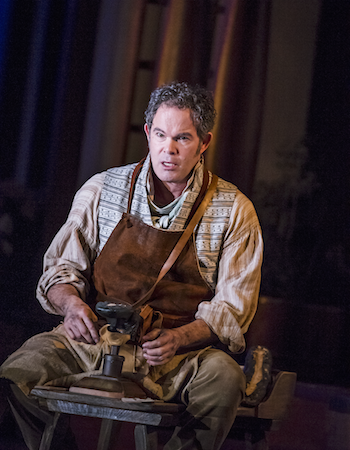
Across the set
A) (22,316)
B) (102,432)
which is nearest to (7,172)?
(22,316)

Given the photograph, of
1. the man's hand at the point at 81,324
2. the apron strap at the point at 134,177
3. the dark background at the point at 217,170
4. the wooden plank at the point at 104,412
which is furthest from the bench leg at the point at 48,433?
the apron strap at the point at 134,177

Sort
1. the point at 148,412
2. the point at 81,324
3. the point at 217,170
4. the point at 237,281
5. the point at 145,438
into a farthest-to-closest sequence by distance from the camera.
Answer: the point at 217,170
the point at 237,281
the point at 81,324
the point at 145,438
the point at 148,412

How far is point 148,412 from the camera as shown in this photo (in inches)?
59.4

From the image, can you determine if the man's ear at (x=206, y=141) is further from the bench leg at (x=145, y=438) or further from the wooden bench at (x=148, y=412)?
the bench leg at (x=145, y=438)

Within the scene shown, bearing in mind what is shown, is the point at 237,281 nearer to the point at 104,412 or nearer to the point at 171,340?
the point at 171,340

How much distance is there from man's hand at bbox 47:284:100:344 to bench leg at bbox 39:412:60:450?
26 cm

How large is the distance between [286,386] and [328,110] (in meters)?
1.14

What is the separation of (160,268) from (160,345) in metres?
0.34

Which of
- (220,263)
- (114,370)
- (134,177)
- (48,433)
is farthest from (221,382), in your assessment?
(134,177)

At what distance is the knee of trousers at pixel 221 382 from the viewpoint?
65.2 inches

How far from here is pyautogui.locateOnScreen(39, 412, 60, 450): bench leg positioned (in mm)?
1651

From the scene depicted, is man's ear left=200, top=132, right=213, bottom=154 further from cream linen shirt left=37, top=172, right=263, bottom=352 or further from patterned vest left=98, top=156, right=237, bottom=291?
cream linen shirt left=37, top=172, right=263, bottom=352

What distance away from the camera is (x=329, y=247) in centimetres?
Result: 210

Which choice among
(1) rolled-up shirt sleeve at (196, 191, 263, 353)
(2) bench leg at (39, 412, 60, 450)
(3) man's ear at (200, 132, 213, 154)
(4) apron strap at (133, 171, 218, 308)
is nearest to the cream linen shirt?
(1) rolled-up shirt sleeve at (196, 191, 263, 353)
